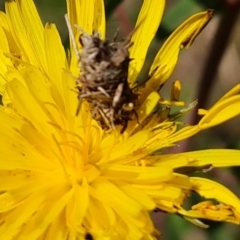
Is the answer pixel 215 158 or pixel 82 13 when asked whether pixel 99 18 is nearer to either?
pixel 82 13

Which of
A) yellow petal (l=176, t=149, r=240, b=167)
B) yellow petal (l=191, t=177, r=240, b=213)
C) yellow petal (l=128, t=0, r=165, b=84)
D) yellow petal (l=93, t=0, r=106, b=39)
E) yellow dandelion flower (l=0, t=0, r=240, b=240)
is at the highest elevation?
yellow petal (l=93, t=0, r=106, b=39)

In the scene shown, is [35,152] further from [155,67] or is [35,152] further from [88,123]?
[155,67]

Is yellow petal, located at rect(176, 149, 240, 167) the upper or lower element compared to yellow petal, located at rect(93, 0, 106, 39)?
lower

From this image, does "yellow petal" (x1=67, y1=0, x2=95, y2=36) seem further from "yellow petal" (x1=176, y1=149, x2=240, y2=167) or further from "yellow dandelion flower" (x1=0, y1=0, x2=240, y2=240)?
"yellow petal" (x1=176, y1=149, x2=240, y2=167)

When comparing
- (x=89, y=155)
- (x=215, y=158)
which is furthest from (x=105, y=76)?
(x=215, y=158)

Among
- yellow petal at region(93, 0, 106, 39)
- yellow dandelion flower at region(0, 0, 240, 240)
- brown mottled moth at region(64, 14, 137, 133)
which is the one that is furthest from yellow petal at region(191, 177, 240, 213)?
yellow petal at region(93, 0, 106, 39)
